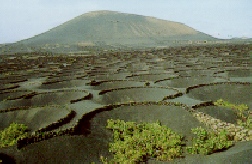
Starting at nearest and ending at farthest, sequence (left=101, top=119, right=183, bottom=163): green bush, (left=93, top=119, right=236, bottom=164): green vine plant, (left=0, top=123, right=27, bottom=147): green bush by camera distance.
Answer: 1. (left=93, top=119, right=236, bottom=164): green vine plant
2. (left=101, top=119, right=183, bottom=163): green bush
3. (left=0, top=123, right=27, bottom=147): green bush

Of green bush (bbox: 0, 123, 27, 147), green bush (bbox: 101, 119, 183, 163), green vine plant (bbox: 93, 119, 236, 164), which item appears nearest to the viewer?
green vine plant (bbox: 93, 119, 236, 164)

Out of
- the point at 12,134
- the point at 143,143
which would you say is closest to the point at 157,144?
the point at 143,143

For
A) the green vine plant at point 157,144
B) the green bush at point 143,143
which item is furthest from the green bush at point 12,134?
the green vine plant at point 157,144

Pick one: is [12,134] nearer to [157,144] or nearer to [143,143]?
[143,143]

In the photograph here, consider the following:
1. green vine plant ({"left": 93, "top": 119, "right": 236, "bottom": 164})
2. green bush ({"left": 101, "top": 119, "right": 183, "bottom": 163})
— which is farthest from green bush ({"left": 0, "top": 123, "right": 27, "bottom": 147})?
green vine plant ({"left": 93, "top": 119, "right": 236, "bottom": 164})

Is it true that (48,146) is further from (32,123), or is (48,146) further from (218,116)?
(218,116)

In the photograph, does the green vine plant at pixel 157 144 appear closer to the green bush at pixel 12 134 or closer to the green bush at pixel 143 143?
the green bush at pixel 143 143

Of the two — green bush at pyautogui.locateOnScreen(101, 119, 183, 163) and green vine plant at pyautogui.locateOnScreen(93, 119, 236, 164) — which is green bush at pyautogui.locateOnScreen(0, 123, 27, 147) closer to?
green bush at pyautogui.locateOnScreen(101, 119, 183, 163)

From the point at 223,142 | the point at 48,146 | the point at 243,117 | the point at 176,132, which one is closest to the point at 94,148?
the point at 48,146
